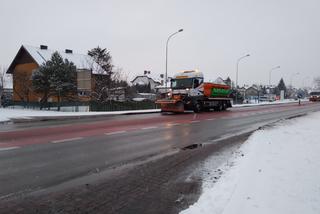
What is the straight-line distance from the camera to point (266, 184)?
5.33 meters

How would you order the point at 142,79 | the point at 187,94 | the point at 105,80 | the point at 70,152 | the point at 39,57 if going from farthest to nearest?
1. the point at 142,79
2. the point at 39,57
3. the point at 105,80
4. the point at 187,94
5. the point at 70,152

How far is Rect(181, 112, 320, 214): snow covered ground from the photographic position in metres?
4.31

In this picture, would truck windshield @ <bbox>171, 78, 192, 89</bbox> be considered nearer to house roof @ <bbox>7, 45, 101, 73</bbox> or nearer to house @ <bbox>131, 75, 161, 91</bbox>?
house roof @ <bbox>7, 45, 101, 73</bbox>

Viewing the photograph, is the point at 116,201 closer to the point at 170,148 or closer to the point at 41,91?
the point at 170,148

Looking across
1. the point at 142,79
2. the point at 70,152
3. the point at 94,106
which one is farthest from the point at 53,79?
the point at 142,79

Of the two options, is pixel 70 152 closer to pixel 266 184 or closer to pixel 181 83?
pixel 266 184

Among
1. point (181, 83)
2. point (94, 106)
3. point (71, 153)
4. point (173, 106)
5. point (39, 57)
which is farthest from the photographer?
point (39, 57)

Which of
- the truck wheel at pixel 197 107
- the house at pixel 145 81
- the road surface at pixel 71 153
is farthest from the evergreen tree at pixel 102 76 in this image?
the house at pixel 145 81

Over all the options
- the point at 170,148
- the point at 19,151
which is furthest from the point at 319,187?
the point at 19,151

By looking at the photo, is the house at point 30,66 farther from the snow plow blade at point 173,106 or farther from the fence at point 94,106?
the snow plow blade at point 173,106

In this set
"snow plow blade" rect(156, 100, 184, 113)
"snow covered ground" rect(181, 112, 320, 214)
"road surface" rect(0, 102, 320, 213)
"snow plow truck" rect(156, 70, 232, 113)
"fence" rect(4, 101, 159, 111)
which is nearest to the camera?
"snow covered ground" rect(181, 112, 320, 214)

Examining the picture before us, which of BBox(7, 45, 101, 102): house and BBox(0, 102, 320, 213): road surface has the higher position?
BBox(7, 45, 101, 102): house

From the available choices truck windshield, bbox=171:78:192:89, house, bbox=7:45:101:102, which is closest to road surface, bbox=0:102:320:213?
truck windshield, bbox=171:78:192:89

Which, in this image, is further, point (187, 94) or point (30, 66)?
point (30, 66)
